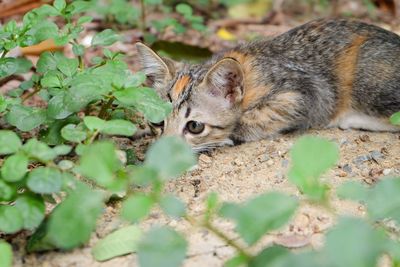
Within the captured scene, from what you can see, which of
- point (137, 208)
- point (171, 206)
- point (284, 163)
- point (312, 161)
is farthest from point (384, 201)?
point (284, 163)

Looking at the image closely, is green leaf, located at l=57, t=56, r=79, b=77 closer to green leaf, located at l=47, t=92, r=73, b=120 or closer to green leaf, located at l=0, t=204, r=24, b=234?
green leaf, located at l=47, t=92, r=73, b=120

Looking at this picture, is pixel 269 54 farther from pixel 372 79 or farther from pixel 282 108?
pixel 372 79

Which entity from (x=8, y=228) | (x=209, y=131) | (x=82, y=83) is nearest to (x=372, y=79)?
(x=209, y=131)

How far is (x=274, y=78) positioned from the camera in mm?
5316

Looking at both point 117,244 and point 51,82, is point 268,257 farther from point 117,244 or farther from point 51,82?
point 51,82

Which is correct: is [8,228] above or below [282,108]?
above

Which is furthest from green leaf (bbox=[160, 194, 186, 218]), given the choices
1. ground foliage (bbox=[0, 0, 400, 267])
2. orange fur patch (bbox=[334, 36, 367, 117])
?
orange fur patch (bbox=[334, 36, 367, 117])

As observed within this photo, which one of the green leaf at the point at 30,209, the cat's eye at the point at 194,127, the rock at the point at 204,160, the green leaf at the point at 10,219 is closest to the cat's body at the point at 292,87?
the cat's eye at the point at 194,127

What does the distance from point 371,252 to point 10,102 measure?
2.88 m

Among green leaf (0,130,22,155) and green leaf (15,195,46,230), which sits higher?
green leaf (0,130,22,155)

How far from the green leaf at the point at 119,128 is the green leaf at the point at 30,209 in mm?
510

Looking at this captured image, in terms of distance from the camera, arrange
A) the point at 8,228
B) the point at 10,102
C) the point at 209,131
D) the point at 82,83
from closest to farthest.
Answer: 1. the point at 8,228
2. the point at 82,83
3. the point at 10,102
4. the point at 209,131

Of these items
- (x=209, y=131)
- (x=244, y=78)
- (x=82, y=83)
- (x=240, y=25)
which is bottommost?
(x=240, y=25)

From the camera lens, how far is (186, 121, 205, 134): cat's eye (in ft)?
16.1
